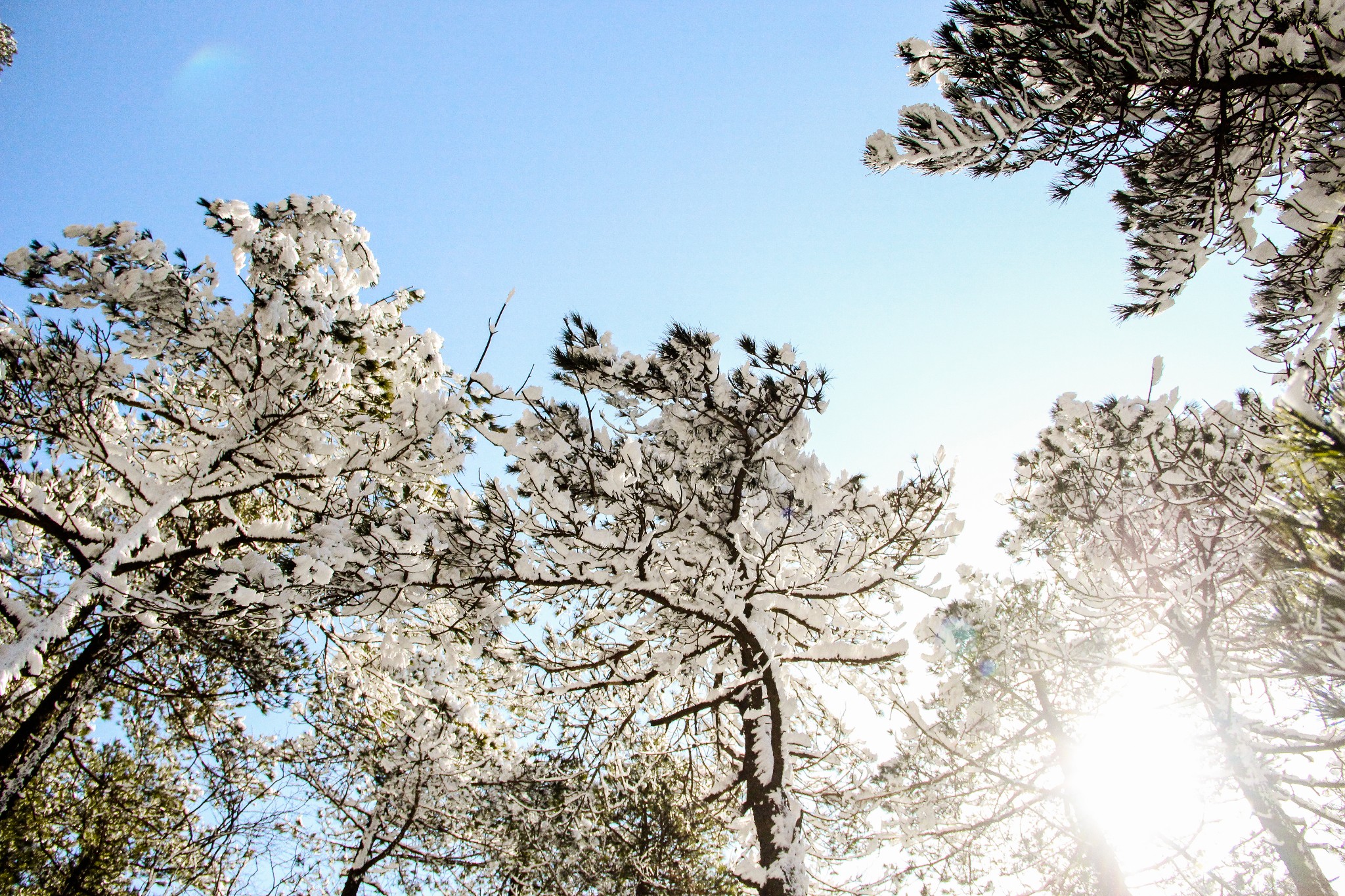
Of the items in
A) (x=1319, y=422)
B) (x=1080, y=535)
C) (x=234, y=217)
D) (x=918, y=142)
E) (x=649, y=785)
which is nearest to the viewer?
(x=1319, y=422)

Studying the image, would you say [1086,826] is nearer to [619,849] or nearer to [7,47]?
[619,849]

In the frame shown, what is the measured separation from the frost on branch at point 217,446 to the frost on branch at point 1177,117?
4499 millimetres

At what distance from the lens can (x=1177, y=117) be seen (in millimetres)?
3428

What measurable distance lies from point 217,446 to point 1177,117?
26.0 ft

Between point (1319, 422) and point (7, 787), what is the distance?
30.7 ft

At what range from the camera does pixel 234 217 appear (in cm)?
532

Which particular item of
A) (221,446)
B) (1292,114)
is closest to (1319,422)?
(1292,114)

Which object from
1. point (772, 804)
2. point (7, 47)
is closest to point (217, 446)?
point (772, 804)

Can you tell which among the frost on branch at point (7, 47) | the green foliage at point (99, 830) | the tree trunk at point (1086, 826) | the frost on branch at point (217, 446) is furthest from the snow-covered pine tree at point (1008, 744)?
the frost on branch at point (7, 47)

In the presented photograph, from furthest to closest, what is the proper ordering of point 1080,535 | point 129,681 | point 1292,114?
point 1080,535, point 129,681, point 1292,114

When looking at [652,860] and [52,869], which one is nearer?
[52,869]

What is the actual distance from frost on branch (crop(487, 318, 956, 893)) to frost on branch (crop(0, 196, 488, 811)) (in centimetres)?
94

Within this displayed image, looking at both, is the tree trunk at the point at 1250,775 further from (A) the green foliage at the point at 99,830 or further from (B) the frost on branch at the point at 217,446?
(A) the green foliage at the point at 99,830

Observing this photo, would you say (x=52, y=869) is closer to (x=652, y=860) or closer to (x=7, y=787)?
(x=7, y=787)
